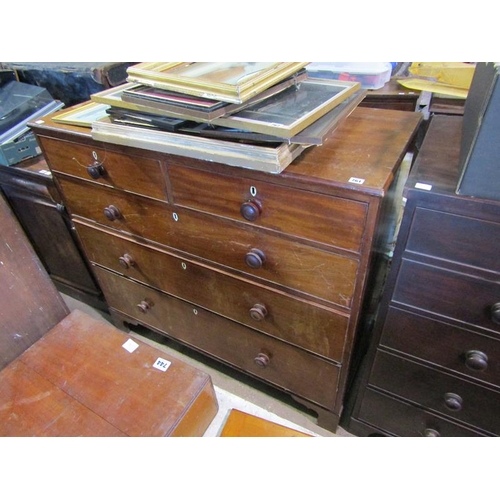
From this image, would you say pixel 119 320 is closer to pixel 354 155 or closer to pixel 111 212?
pixel 111 212

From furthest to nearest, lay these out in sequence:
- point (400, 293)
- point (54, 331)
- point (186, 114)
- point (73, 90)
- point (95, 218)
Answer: point (73, 90) → point (54, 331) → point (95, 218) → point (400, 293) → point (186, 114)

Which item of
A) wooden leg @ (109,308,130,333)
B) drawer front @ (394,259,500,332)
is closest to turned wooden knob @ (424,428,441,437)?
drawer front @ (394,259,500,332)

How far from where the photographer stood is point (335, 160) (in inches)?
28.9

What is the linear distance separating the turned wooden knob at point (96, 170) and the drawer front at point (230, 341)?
1.52ft

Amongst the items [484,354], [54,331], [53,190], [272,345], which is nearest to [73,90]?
[53,190]

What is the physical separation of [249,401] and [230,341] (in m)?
0.32

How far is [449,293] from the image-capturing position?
2.42 ft

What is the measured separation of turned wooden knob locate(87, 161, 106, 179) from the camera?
963mm

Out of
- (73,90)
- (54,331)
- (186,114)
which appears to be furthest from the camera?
(73,90)

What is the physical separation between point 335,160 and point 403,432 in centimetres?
85

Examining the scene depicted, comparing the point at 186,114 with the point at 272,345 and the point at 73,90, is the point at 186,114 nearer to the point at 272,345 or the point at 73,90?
the point at 272,345

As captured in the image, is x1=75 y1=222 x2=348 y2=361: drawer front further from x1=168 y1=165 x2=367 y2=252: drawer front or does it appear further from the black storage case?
the black storage case

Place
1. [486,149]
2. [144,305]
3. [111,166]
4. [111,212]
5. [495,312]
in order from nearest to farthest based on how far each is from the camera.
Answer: [486,149], [495,312], [111,166], [111,212], [144,305]

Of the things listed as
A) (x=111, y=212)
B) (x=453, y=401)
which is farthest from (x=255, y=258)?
(x=453, y=401)
